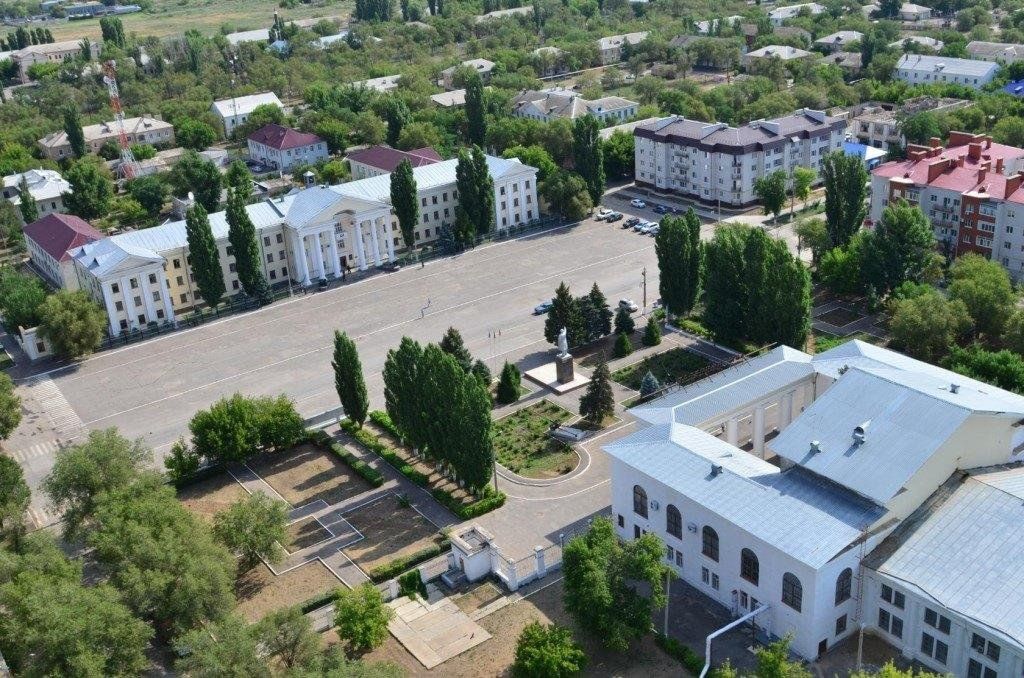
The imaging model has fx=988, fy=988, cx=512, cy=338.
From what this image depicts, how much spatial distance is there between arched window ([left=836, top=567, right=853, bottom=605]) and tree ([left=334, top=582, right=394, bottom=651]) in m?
18.4

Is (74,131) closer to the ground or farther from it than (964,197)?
farther from it

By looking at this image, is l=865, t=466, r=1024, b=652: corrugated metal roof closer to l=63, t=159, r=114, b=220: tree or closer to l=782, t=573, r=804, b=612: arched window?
l=782, t=573, r=804, b=612: arched window

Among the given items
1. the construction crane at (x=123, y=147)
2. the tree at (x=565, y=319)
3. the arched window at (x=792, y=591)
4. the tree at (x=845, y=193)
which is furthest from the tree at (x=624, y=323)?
the construction crane at (x=123, y=147)

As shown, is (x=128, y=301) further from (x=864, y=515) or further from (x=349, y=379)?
(x=864, y=515)

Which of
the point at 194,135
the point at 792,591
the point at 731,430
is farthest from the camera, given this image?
the point at 194,135

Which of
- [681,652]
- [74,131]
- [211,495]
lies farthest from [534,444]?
[74,131]

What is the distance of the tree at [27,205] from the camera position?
335ft

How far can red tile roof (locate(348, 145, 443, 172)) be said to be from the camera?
101 m

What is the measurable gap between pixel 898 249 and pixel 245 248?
1928 inches

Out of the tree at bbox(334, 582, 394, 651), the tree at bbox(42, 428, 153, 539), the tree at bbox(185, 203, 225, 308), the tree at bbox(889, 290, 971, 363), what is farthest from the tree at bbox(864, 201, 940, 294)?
the tree at bbox(42, 428, 153, 539)

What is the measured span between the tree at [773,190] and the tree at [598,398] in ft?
127

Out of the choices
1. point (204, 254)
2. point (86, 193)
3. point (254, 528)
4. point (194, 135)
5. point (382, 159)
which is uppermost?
point (204, 254)

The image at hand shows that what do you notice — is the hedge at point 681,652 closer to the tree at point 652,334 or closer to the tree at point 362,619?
the tree at point 362,619

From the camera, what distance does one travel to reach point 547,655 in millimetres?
37375
